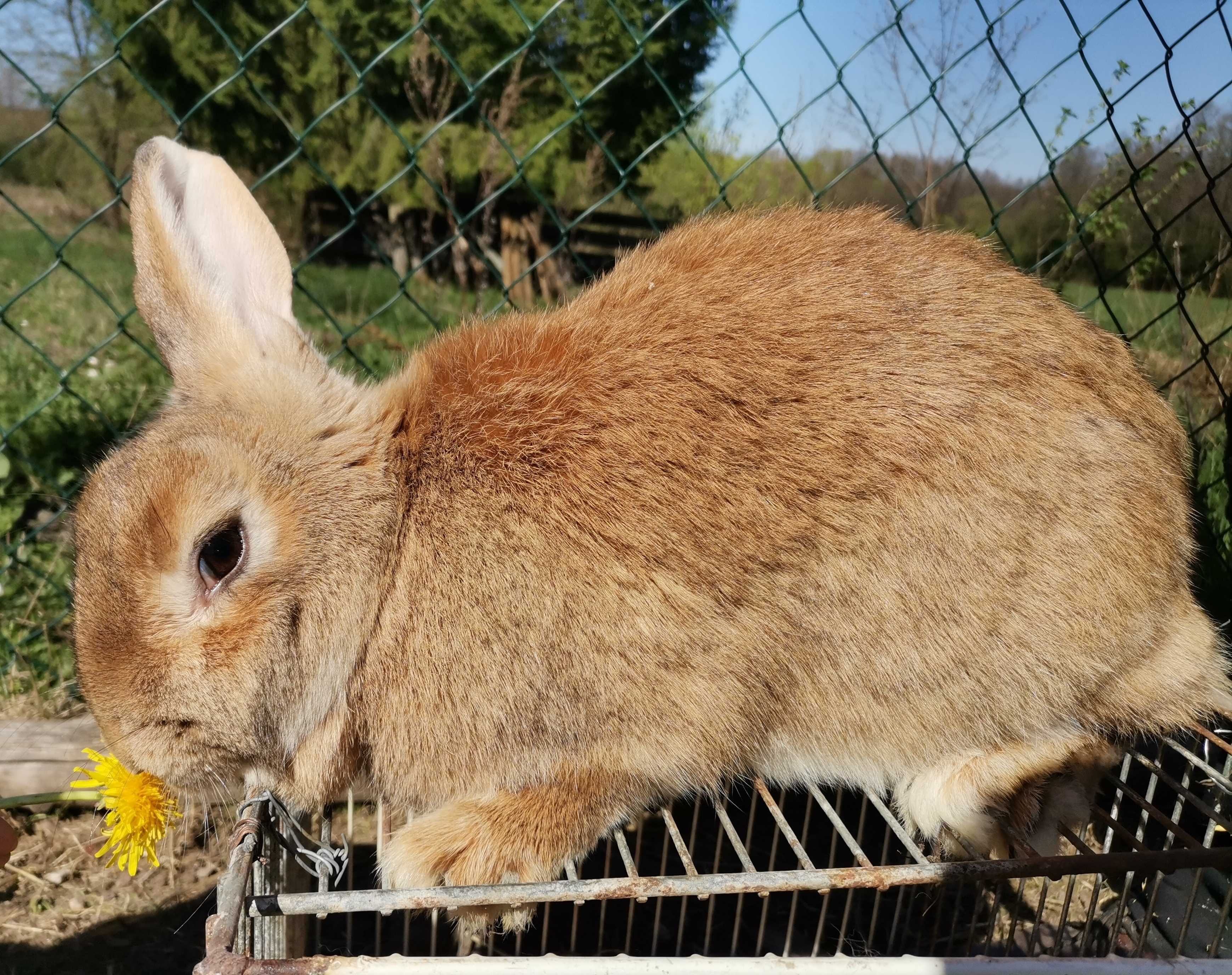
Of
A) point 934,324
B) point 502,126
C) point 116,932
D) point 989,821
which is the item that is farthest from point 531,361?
point 502,126

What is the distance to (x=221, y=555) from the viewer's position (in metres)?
1.50

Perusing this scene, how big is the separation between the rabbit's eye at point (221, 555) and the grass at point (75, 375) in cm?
82

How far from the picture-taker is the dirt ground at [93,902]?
212cm

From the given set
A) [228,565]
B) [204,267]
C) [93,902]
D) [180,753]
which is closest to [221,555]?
[228,565]

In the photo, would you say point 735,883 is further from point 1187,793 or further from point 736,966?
point 1187,793

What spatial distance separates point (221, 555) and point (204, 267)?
60 centimetres

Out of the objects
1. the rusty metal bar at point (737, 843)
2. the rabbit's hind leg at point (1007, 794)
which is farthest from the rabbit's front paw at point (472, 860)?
the rabbit's hind leg at point (1007, 794)

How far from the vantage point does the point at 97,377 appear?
3.73m

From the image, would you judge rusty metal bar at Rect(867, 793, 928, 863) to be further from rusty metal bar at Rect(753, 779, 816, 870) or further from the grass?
the grass

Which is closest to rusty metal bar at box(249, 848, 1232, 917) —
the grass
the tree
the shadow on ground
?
the shadow on ground

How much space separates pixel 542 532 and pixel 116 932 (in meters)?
1.52

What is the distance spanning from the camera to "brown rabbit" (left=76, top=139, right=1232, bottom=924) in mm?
1509

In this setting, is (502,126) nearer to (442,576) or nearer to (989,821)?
(442,576)

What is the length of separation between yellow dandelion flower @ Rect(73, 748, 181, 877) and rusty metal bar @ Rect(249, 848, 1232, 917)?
373mm
